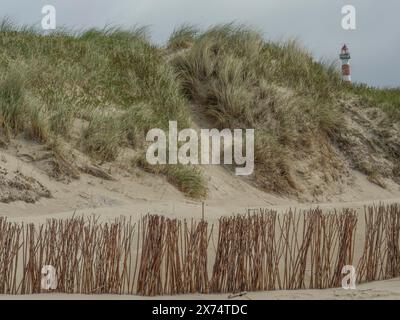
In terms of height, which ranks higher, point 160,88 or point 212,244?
point 160,88

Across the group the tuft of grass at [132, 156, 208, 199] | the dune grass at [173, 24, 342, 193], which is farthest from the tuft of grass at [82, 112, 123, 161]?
the dune grass at [173, 24, 342, 193]

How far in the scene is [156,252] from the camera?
623 centimetres

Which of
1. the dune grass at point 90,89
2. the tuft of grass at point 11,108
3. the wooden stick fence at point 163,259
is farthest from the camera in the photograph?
the dune grass at point 90,89

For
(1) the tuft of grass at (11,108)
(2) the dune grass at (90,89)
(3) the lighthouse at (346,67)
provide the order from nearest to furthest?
(1) the tuft of grass at (11,108)
(2) the dune grass at (90,89)
(3) the lighthouse at (346,67)

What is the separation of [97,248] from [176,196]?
4317 mm

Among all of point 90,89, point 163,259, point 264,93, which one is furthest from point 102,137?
point 163,259

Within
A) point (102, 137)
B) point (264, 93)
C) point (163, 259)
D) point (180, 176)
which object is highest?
point (264, 93)

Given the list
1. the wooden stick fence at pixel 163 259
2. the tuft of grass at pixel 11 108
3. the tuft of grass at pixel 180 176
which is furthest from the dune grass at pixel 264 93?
the wooden stick fence at pixel 163 259

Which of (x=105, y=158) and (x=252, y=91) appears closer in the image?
(x=105, y=158)

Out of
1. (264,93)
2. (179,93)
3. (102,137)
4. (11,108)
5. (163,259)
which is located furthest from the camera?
(264,93)

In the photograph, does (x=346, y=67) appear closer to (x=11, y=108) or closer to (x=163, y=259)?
(x=11, y=108)

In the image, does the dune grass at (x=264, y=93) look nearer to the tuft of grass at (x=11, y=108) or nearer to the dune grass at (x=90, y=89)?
the dune grass at (x=90, y=89)
